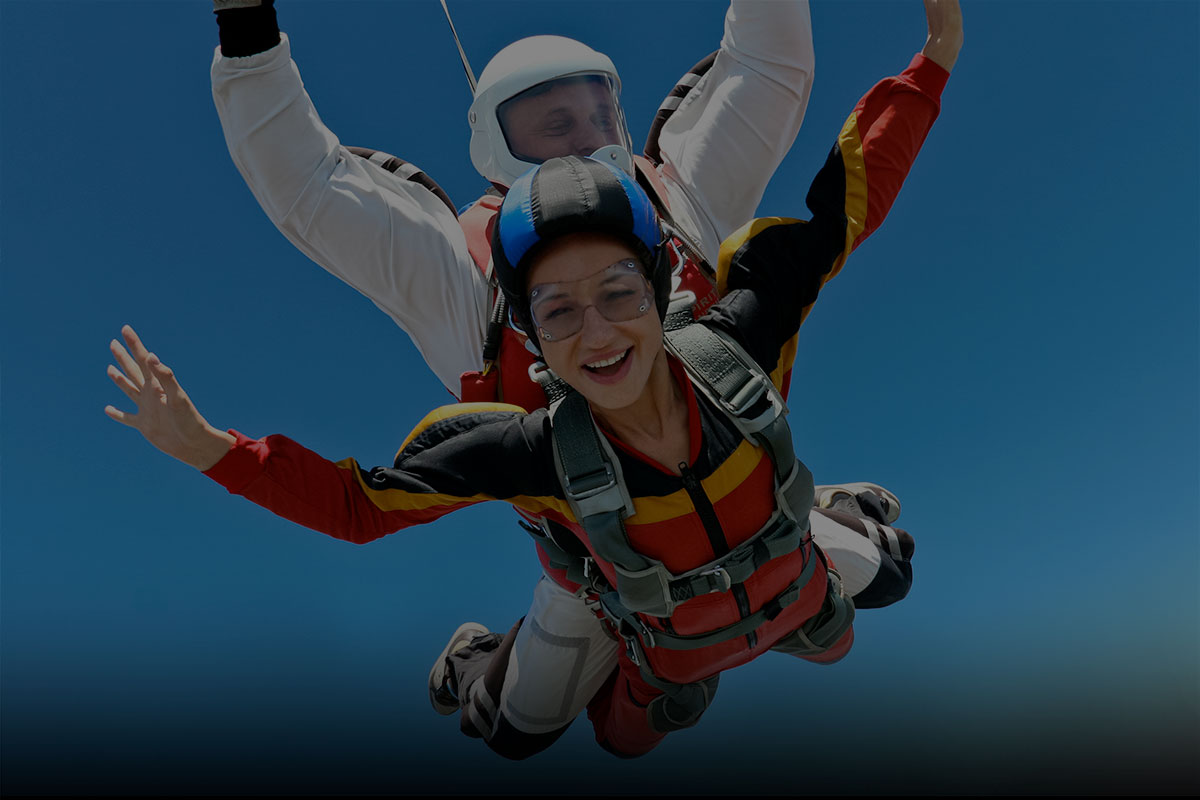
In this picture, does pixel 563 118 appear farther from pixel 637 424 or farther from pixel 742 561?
pixel 742 561

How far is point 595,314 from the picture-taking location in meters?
2.04

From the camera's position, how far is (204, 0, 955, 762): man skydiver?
267 centimetres

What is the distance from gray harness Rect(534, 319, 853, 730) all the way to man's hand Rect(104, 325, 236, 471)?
0.78m

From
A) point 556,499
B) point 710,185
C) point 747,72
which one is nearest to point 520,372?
point 556,499

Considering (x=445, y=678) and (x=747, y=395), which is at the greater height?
(x=747, y=395)

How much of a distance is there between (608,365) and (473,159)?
1.29 m

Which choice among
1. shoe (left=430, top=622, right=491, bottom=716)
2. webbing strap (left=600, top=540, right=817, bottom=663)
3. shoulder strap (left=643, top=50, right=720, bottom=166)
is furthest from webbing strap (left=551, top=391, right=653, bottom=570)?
shoe (left=430, top=622, right=491, bottom=716)

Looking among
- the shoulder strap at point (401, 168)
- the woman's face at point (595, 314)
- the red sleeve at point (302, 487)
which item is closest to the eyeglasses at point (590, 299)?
the woman's face at point (595, 314)

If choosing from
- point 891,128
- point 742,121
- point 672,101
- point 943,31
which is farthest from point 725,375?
point 672,101

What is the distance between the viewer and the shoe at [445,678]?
12.9 feet

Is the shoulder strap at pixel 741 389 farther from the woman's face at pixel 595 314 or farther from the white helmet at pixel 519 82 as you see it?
the white helmet at pixel 519 82

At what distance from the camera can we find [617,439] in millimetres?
2223

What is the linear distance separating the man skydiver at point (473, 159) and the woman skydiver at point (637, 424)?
2.05 ft

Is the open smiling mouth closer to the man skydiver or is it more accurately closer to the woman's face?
the woman's face
